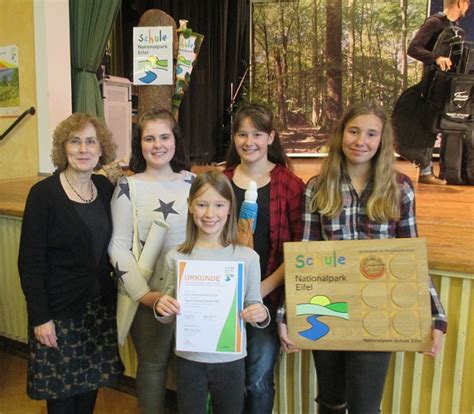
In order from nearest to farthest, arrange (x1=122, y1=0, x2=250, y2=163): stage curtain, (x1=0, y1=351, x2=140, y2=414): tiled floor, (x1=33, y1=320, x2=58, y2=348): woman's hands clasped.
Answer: (x1=33, y1=320, x2=58, y2=348): woman's hands clasped
(x1=0, y1=351, x2=140, y2=414): tiled floor
(x1=122, y1=0, x2=250, y2=163): stage curtain

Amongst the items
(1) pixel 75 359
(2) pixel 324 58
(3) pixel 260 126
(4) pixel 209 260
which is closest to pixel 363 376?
(4) pixel 209 260

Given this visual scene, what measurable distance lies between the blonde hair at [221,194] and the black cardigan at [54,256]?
320mm

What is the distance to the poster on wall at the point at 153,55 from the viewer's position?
7.54 feet

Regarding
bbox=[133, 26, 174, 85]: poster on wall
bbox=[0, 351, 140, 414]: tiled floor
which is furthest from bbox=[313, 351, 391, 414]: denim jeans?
bbox=[133, 26, 174, 85]: poster on wall

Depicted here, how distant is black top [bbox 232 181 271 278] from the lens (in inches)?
56.1

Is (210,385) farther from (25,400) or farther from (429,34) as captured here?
(429,34)

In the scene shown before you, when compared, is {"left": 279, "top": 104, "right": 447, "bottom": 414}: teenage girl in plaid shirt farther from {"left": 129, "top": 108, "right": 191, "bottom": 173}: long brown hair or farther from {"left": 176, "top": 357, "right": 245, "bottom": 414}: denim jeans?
{"left": 129, "top": 108, "right": 191, "bottom": 173}: long brown hair

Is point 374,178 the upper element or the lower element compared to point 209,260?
upper

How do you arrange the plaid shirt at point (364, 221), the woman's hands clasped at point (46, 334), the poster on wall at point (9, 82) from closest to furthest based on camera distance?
the plaid shirt at point (364, 221), the woman's hands clasped at point (46, 334), the poster on wall at point (9, 82)

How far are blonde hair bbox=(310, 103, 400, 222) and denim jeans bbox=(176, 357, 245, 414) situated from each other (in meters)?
0.51

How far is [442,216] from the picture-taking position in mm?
2211

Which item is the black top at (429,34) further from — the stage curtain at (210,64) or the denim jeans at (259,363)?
the stage curtain at (210,64)

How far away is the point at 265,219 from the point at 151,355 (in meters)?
0.57

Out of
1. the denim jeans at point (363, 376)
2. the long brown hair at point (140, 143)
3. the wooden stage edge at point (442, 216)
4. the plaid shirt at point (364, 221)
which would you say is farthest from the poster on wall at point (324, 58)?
the denim jeans at point (363, 376)
